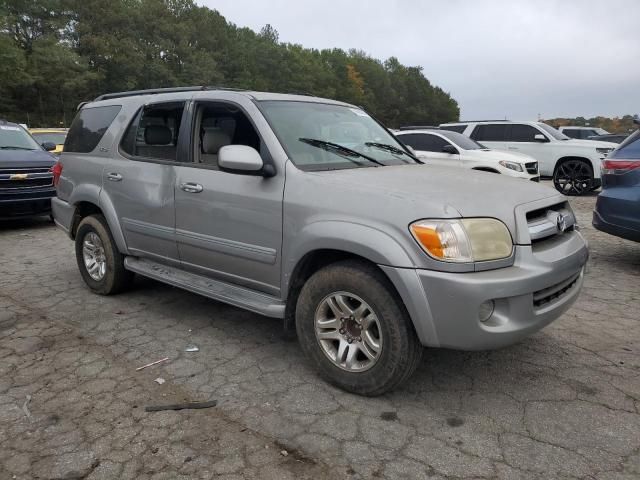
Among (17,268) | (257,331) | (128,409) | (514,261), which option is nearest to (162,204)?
(257,331)

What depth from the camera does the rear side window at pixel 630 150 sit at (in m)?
5.35

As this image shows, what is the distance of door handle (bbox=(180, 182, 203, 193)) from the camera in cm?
371

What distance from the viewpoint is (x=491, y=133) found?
43.9 feet

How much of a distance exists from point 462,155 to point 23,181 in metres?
7.82

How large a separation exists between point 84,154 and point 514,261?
407 centimetres

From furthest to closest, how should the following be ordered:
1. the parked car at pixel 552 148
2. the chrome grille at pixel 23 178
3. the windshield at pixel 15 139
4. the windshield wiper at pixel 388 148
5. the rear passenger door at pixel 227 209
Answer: the parked car at pixel 552 148 → the windshield at pixel 15 139 → the chrome grille at pixel 23 178 → the windshield wiper at pixel 388 148 → the rear passenger door at pixel 227 209

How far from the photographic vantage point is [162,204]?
13.2ft

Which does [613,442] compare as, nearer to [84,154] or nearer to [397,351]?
[397,351]

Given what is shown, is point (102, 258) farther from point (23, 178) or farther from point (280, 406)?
point (23, 178)

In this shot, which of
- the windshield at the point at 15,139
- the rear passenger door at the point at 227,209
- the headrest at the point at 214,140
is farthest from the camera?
the windshield at the point at 15,139

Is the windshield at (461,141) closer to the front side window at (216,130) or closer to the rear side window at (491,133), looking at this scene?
the rear side window at (491,133)

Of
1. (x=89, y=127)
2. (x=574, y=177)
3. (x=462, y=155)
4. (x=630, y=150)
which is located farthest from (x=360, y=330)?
(x=574, y=177)

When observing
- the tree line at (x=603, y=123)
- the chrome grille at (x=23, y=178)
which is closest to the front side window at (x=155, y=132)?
the chrome grille at (x=23, y=178)

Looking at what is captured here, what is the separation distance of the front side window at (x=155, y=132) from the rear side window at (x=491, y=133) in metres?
10.8
